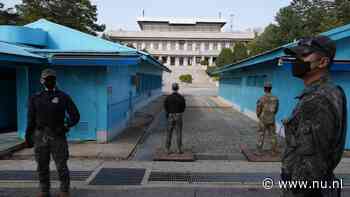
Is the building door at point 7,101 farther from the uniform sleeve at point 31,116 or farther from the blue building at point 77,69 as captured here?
the uniform sleeve at point 31,116

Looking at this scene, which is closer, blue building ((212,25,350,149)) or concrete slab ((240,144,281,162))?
concrete slab ((240,144,281,162))

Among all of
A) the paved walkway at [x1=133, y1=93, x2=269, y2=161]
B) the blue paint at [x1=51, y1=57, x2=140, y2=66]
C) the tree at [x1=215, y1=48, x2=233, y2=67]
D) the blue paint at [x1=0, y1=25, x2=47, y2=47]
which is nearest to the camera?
the paved walkway at [x1=133, y1=93, x2=269, y2=161]

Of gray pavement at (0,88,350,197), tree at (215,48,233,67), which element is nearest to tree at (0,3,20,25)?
gray pavement at (0,88,350,197)

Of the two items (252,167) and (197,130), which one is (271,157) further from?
(197,130)

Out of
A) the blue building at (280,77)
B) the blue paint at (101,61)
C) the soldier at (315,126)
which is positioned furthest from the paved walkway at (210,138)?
the soldier at (315,126)

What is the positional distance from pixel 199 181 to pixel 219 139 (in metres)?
3.95

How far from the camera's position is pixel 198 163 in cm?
642

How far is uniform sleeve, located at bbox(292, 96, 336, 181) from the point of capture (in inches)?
69.0

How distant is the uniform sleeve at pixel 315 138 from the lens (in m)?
1.75

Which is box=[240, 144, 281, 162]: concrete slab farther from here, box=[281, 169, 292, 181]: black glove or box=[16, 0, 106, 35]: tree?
box=[16, 0, 106, 35]: tree

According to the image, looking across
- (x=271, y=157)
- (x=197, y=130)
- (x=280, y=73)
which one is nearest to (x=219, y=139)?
(x=197, y=130)

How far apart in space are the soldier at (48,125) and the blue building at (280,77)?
17.7ft

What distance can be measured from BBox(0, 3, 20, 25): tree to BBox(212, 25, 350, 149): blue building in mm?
26249

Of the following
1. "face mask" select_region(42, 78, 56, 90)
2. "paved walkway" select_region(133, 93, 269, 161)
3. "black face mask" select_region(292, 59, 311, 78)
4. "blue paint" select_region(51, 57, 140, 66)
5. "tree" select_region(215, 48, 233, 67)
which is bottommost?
"paved walkway" select_region(133, 93, 269, 161)
